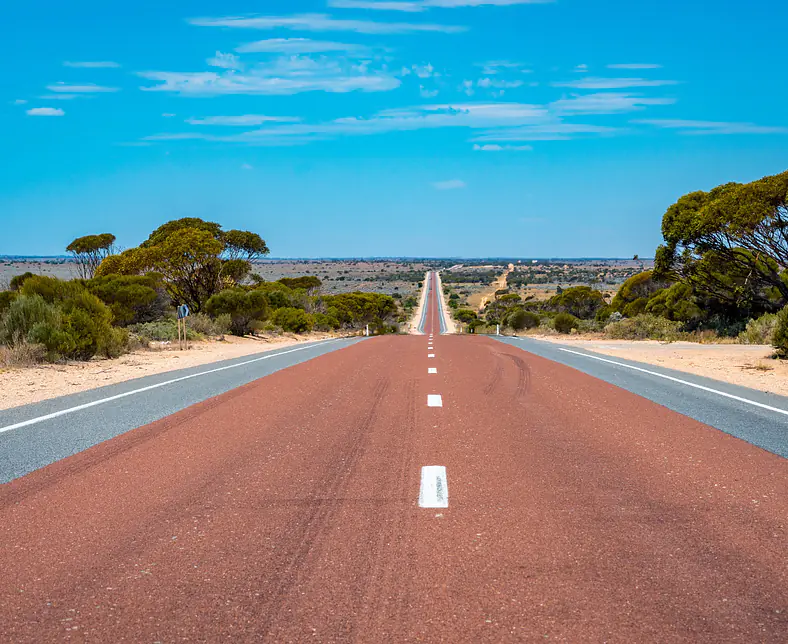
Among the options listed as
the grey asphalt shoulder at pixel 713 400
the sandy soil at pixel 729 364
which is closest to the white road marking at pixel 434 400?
the grey asphalt shoulder at pixel 713 400

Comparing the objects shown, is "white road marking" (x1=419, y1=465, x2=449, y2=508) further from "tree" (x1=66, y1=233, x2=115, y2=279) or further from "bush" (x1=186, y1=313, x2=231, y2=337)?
"tree" (x1=66, y1=233, x2=115, y2=279)

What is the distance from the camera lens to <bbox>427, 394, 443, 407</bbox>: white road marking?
11680mm

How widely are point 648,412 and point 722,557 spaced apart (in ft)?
21.0

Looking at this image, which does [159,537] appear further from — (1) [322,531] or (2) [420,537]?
(2) [420,537]

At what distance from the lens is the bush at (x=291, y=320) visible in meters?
50.0

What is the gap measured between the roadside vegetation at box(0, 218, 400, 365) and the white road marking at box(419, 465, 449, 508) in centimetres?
1390

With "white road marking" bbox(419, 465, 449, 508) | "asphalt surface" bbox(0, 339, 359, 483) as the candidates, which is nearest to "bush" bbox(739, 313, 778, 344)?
"asphalt surface" bbox(0, 339, 359, 483)

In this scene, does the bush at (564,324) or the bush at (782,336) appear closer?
the bush at (782,336)

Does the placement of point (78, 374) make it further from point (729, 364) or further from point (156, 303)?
point (156, 303)

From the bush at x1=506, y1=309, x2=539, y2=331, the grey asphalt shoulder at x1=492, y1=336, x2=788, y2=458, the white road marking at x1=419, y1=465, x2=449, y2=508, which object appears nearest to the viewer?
the white road marking at x1=419, y1=465, x2=449, y2=508

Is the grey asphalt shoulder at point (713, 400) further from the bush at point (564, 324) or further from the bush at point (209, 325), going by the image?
the bush at point (564, 324)

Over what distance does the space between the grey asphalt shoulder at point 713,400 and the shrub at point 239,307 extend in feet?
83.8

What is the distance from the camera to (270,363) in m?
20.7

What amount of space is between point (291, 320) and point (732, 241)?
26.2 m
